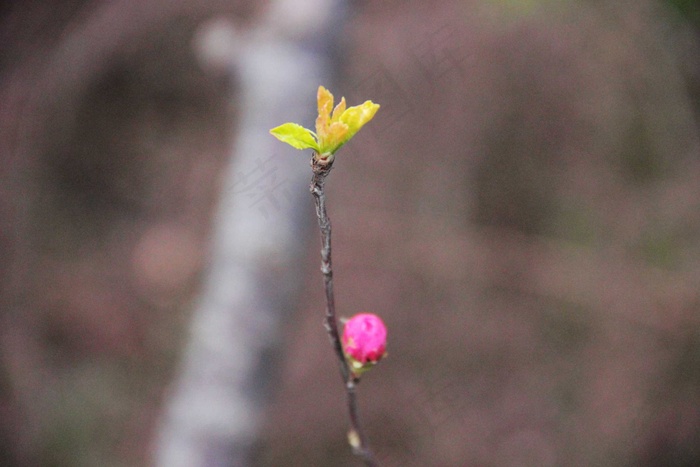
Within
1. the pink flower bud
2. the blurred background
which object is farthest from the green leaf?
the blurred background

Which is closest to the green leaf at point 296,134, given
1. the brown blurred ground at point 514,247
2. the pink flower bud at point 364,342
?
the pink flower bud at point 364,342

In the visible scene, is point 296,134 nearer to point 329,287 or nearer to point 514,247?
point 329,287

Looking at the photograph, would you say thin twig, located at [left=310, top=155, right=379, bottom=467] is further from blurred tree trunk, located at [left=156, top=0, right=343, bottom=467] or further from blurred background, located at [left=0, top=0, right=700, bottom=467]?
blurred background, located at [left=0, top=0, right=700, bottom=467]

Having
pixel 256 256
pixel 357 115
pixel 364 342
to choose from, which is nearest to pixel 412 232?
pixel 256 256

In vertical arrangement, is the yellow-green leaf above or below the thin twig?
above

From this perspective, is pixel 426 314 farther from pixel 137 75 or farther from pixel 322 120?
pixel 322 120

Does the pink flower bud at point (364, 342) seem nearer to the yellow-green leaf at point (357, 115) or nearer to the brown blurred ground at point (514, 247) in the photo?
the yellow-green leaf at point (357, 115)
